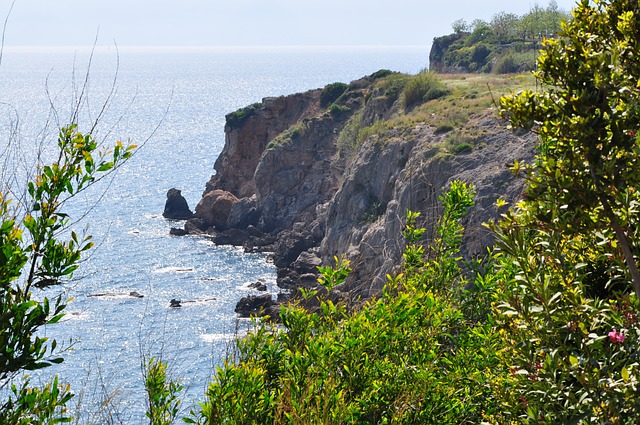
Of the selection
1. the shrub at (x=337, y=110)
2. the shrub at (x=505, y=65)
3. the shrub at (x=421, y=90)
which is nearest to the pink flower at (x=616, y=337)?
the shrub at (x=421, y=90)

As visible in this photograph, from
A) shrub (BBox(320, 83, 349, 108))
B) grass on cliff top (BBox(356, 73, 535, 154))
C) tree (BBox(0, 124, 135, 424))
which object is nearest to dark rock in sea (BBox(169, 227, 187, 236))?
shrub (BBox(320, 83, 349, 108))

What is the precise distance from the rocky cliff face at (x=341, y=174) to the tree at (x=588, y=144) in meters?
24.8

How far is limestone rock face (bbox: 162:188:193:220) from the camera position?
257 feet

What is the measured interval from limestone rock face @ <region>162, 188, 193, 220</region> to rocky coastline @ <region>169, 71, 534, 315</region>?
4.14m

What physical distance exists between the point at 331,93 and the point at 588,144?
7091cm

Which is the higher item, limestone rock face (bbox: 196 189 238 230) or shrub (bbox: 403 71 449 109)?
shrub (bbox: 403 71 449 109)

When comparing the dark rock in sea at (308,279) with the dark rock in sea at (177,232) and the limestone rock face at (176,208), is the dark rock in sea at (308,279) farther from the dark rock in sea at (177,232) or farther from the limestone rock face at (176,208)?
the limestone rock face at (176,208)

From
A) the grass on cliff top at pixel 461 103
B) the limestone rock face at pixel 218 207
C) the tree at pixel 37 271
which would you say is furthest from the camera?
the limestone rock face at pixel 218 207

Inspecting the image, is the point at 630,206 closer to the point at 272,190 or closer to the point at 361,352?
the point at 361,352

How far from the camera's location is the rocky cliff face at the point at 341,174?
123 feet

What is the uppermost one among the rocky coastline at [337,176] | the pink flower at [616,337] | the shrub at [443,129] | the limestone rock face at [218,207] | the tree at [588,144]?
the tree at [588,144]

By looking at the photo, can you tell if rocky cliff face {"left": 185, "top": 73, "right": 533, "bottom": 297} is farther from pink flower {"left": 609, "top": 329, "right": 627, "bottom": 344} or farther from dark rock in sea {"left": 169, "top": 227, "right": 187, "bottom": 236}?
pink flower {"left": 609, "top": 329, "right": 627, "bottom": 344}

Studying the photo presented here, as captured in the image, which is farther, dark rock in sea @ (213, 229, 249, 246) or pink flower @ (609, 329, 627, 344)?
dark rock in sea @ (213, 229, 249, 246)

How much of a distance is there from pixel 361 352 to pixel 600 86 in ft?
7.97
